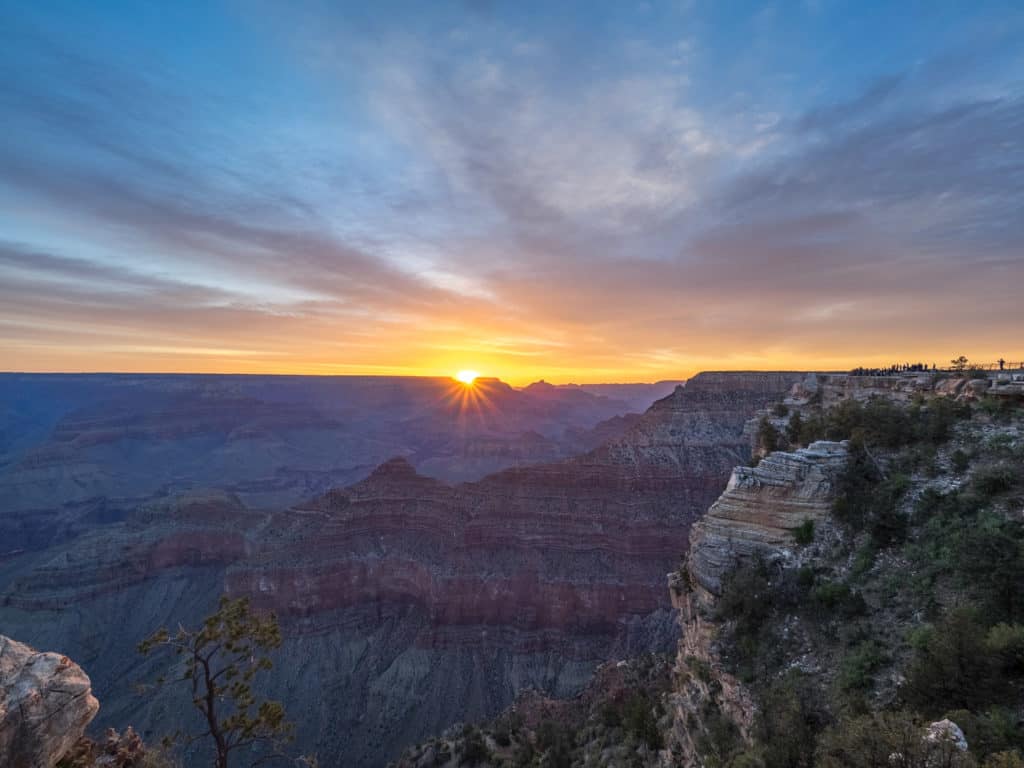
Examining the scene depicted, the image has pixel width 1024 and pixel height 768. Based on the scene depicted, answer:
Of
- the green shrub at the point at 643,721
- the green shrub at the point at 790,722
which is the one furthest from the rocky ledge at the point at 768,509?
the green shrub at the point at 643,721

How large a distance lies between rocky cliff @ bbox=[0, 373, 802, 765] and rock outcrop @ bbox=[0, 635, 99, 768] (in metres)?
36.0

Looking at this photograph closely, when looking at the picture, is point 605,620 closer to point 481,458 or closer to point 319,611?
point 319,611

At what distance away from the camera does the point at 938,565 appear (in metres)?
12.5

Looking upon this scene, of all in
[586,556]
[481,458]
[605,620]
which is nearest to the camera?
[605,620]

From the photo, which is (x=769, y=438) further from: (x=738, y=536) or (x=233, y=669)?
(x=233, y=669)

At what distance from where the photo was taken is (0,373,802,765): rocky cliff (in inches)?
1793

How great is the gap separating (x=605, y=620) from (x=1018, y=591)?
148 feet

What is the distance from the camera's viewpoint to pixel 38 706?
10.3m

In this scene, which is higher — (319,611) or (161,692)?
(319,611)

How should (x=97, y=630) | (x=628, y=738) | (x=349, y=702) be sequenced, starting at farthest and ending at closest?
(x=97, y=630)
(x=349, y=702)
(x=628, y=738)

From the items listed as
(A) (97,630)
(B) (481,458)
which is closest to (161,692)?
(A) (97,630)

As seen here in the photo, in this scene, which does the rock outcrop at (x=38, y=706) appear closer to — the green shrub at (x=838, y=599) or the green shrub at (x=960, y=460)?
the green shrub at (x=838, y=599)

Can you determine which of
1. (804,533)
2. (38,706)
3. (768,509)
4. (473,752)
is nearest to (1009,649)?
(804,533)

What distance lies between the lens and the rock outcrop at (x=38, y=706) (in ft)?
32.2
